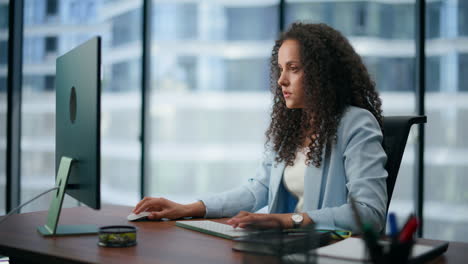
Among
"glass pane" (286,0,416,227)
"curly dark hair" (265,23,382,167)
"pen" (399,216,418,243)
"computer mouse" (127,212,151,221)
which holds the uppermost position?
"glass pane" (286,0,416,227)

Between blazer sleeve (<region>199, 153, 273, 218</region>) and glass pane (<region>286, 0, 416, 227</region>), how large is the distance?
6.43ft

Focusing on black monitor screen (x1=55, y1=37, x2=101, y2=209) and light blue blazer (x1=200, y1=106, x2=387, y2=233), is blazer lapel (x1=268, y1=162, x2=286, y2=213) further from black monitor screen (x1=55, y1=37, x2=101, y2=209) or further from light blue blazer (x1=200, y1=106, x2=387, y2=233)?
black monitor screen (x1=55, y1=37, x2=101, y2=209)

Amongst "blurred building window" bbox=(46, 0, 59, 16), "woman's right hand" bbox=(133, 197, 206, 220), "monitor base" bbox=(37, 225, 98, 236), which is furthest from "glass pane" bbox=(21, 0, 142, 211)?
"monitor base" bbox=(37, 225, 98, 236)

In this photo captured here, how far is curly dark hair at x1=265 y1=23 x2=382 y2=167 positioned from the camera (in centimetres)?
167

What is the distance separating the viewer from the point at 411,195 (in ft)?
11.7

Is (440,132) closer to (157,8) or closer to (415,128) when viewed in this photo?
(415,128)

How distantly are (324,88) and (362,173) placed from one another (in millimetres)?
357

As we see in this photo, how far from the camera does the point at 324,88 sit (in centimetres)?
170

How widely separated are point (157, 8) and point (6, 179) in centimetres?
169

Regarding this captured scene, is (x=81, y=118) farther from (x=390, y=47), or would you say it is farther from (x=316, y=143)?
(x=390, y=47)

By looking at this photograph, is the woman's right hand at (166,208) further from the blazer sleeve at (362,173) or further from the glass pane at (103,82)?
the glass pane at (103,82)

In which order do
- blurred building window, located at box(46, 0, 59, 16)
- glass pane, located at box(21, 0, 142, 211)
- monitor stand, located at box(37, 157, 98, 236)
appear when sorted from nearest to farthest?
monitor stand, located at box(37, 157, 98, 236), glass pane, located at box(21, 0, 142, 211), blurred building window, located at box(46, 0, 59, 16)

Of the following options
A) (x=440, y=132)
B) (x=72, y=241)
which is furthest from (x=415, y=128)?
(x=72, y=241)

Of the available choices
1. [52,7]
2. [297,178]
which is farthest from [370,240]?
[52,7]
